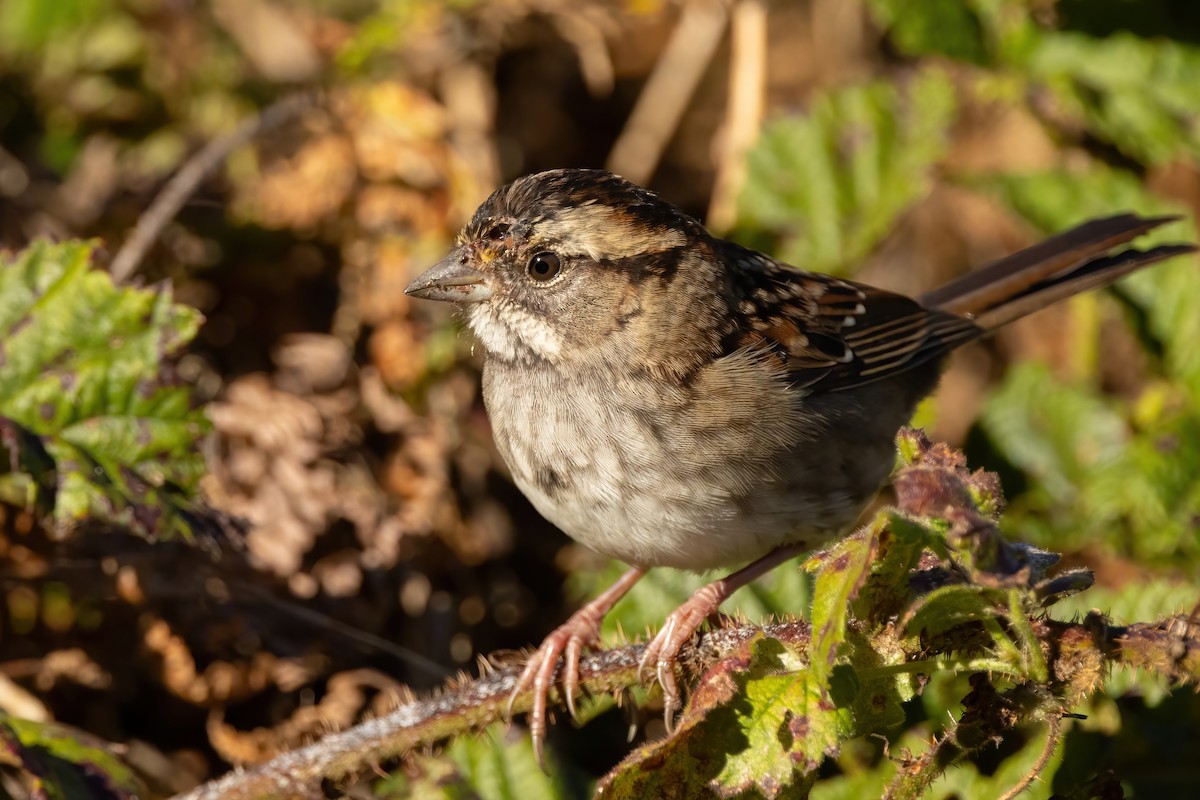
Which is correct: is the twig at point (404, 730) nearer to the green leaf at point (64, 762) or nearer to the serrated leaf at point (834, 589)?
the green leaf at point (64, 762)

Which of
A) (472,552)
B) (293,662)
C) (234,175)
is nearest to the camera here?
(293,662)

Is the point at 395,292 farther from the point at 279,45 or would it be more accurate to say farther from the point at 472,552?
the point at 279,45

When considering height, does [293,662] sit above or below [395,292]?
below

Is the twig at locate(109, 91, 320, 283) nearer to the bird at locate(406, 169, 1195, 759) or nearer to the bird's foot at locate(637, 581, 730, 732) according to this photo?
the bird at locate(406, 169, 1195, 759)

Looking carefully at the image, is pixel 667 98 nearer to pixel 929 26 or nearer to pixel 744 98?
pixel 744 98

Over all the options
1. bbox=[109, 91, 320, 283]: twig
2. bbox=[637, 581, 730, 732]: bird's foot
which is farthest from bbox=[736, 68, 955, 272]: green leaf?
bbox=[637, 581, 730, 732]: bird's foot

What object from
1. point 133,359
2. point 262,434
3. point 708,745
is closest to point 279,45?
point 262,434
